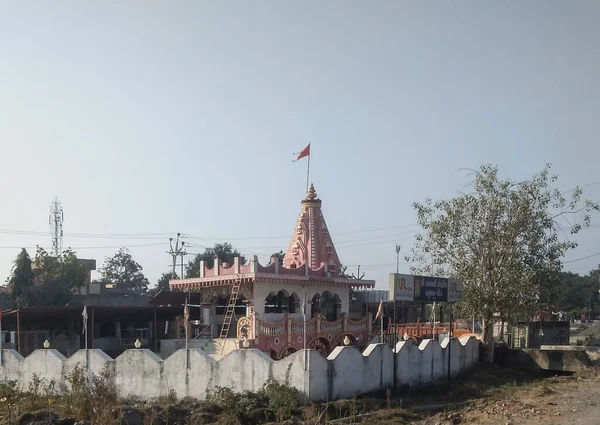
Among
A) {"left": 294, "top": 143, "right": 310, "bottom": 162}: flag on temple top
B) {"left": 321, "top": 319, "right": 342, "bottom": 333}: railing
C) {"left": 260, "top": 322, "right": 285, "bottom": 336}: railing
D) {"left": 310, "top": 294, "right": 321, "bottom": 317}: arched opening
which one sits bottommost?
{"left": 321, "top": 319, "right": 342, "bottom": 333}: railing

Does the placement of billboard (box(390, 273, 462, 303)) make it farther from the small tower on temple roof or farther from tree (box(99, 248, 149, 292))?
tree (box(99, 248, 149, 292))

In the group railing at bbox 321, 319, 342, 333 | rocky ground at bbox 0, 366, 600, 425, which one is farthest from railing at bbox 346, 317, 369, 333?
rocky ground at bbox 0, 366, 600, 425

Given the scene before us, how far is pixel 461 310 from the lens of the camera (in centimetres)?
2597

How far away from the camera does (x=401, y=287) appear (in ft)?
68.2

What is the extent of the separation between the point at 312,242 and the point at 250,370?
13.6m

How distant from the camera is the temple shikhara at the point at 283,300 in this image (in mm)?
25422

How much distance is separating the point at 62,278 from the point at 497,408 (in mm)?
32607

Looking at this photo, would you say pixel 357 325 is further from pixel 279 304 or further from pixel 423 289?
pixel 423 289

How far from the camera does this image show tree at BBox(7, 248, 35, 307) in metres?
39.8

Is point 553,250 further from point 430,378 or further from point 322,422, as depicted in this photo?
point 322,422

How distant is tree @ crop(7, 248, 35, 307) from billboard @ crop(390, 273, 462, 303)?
27.3 meters

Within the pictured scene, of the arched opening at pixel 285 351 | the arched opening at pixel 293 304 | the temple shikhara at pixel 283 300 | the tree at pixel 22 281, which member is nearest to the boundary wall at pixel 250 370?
the temple shikhara at pixel 283 300

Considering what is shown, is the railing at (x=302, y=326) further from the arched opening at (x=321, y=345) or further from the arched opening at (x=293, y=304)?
the arched opening at (x=293, y=304)

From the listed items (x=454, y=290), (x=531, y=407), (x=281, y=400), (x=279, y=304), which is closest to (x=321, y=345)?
(x=279, y=304)
